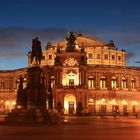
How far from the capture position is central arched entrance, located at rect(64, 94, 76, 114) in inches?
4200

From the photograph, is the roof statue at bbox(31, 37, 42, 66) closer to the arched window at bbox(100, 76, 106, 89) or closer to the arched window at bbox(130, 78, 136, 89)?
the arched window at bbox(100, 76, 106, 89)

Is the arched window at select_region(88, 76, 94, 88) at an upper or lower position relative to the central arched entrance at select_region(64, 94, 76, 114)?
upper

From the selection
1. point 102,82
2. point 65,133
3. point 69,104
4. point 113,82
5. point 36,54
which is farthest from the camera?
point 113,82

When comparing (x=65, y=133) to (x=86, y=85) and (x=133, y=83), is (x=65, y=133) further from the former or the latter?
(x=133, y=83)

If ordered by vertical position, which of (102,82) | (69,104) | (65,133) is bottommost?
(65,133)

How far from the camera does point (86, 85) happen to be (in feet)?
352

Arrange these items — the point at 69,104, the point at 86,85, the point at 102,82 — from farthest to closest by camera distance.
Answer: the point at 102,82
the point at 69,104
the point at 86,85

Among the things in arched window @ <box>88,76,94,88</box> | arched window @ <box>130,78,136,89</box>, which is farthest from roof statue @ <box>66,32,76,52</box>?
arched window @ <box>130,78,136,89</box>

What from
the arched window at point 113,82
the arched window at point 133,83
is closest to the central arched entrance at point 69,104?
the arched window at point 113,82

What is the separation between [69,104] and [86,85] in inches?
284

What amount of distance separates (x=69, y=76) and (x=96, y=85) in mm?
8952

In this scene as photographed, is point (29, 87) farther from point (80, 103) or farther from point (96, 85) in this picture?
point (96, 85)

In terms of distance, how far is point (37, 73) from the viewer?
47.8 metres

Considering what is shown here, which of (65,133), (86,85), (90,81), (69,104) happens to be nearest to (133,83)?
(90,81)
